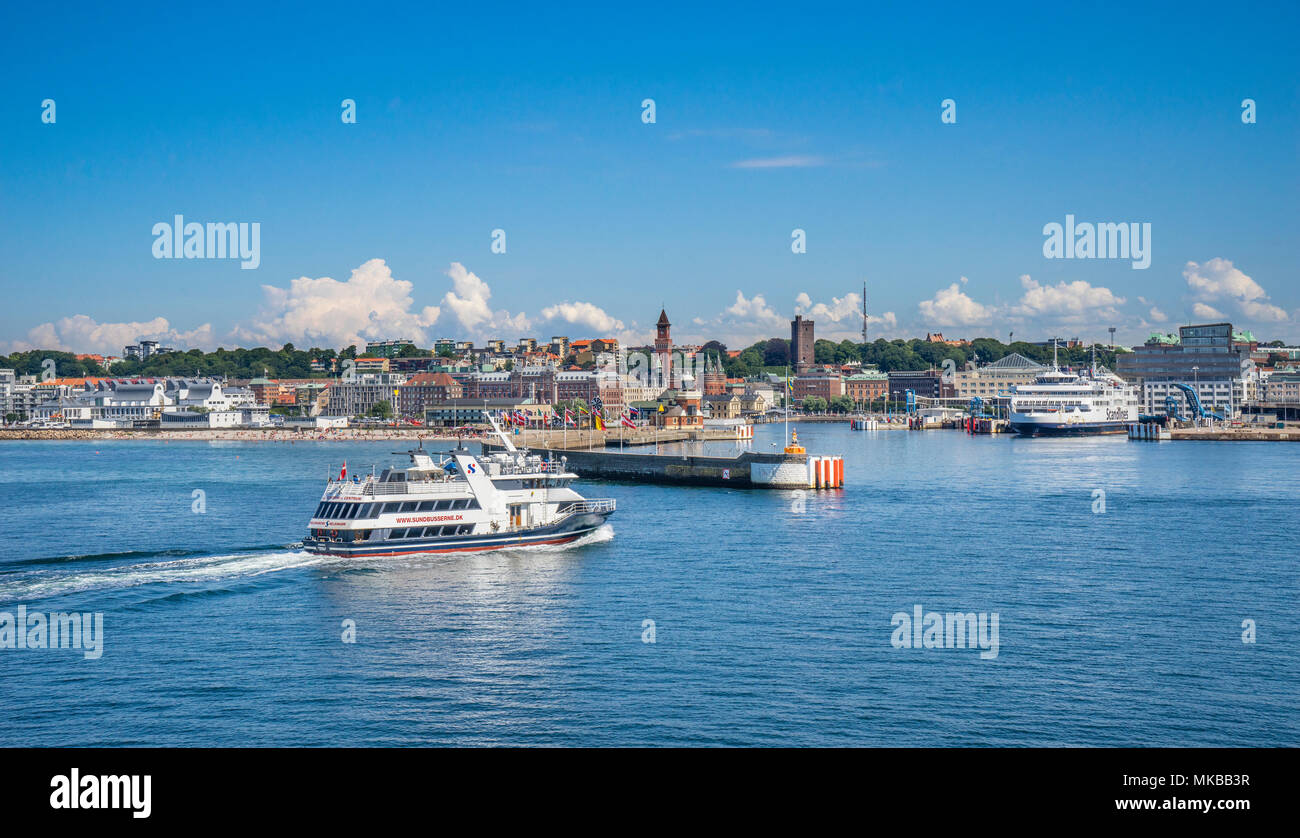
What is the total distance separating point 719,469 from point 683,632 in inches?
1667

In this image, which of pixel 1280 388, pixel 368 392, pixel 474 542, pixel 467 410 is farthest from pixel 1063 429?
pixel 368 392

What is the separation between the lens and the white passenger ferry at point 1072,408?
414ft

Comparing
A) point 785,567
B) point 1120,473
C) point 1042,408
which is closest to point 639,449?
point 1120,473

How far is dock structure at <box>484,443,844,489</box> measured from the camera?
6231 centimetres

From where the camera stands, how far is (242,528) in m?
42.9

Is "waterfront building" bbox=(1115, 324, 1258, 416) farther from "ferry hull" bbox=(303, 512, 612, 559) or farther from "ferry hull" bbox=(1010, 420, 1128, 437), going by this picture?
"ferry hull" bbox=(303, 512, 612, 559)

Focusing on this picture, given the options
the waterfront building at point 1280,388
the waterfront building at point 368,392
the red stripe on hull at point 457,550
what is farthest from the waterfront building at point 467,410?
the red stripe on hull at point 457,550

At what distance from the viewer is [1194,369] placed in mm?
155125

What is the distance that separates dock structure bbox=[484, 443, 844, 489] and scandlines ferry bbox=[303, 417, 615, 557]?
56.8 ft

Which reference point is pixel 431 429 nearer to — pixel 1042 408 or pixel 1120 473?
pixel 1042 408

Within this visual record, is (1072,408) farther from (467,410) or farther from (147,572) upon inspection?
(147,572)

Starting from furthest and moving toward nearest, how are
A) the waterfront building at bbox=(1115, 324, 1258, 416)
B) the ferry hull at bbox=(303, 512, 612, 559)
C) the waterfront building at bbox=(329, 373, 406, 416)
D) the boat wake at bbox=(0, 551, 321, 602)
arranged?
the waterfront building at bbox=(329, 373, 406, 416)
the waterfront building at bbox=(1115, 324, 1258, 416)
the ferry hull at bbox=(303, 512, 612, 559)
the boat wake at bbox=(0, 551, 321, 602)

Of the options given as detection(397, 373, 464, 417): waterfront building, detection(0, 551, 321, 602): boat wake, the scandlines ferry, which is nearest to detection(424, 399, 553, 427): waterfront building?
detection(397, 373, 464, 417): waterfront building
